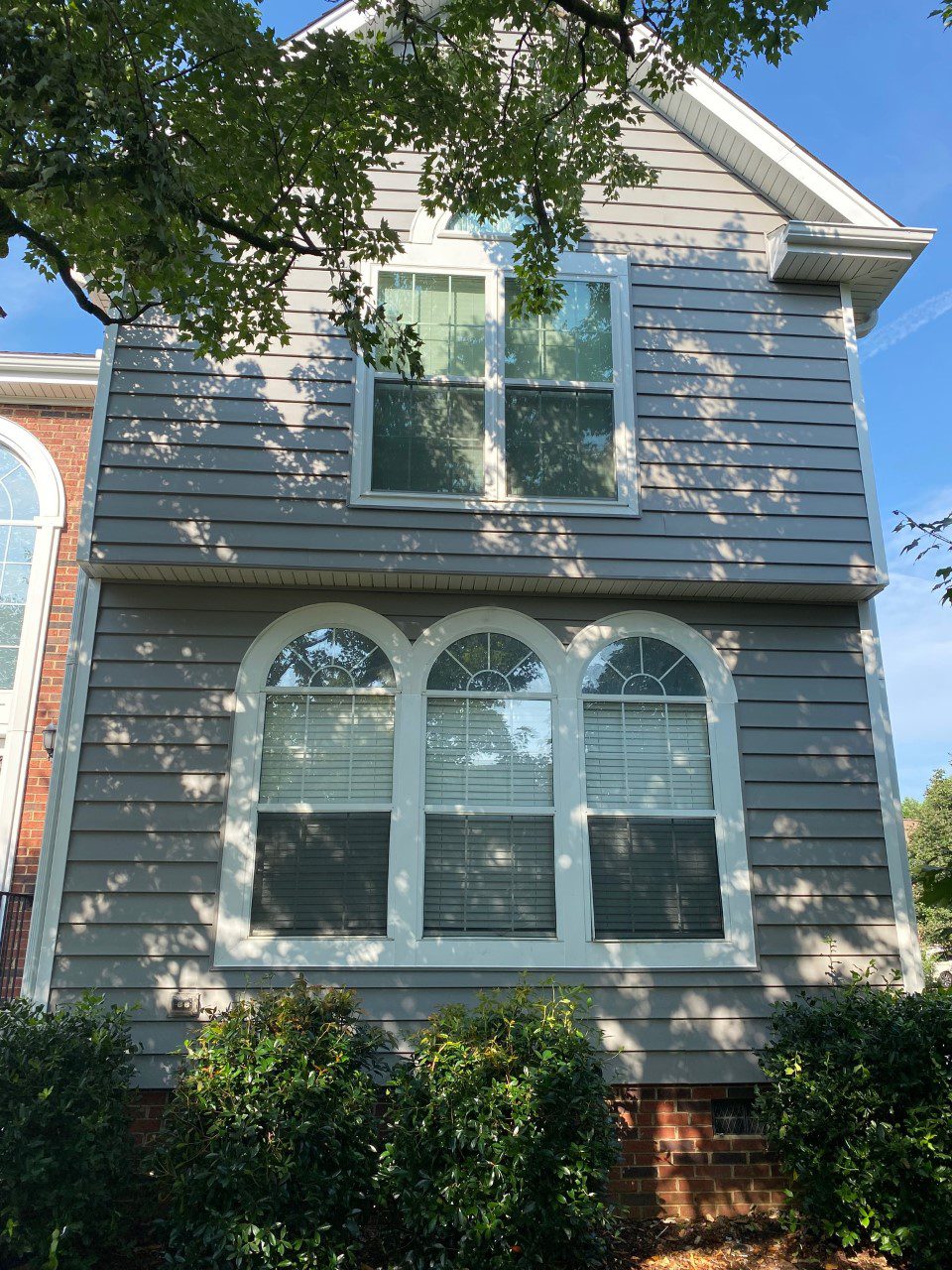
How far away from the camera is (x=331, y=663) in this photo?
21.2 ft

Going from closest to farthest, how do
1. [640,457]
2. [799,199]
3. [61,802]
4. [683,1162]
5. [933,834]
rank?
[683,1162]
[61,802]
[640,457]
[799,199]
[933,834]

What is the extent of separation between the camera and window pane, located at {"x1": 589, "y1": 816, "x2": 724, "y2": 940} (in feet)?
20.1

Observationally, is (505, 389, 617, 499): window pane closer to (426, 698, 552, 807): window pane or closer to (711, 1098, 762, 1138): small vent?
(426, 698, 552, 807): window pane

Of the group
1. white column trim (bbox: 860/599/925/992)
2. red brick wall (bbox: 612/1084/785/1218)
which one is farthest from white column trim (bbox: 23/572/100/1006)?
white column trim (bbox: 860/599/925/992)

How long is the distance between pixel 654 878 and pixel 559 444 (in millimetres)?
3064

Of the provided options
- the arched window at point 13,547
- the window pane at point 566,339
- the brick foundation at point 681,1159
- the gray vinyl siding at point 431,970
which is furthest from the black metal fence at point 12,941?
the window pane at point 566,339

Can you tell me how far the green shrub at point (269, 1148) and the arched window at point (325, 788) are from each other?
86 cm

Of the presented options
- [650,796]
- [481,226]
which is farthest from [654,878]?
[481,226]

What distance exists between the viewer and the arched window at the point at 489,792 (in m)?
6.09

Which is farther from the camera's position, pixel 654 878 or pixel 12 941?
pixel 12 941

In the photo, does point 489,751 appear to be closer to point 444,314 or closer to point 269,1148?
point 269,1148

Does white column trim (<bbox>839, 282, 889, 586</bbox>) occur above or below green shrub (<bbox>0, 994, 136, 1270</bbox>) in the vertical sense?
above

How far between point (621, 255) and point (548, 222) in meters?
1.12

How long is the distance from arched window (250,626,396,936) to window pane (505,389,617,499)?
1.65 meters
